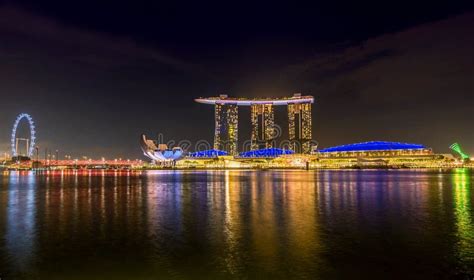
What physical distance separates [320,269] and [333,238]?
3.62 metres

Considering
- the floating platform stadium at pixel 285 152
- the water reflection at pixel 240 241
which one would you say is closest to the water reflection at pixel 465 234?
the water reflection at pixel 240 241

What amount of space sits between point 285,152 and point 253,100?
23673 millimetres

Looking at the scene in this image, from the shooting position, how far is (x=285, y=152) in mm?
152750

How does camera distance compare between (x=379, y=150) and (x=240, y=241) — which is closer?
(x=240, y=241)

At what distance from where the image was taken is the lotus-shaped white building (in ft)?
492


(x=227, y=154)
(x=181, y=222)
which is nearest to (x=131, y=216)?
(x=181, y=222)

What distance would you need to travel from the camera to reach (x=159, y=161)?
162000 mm

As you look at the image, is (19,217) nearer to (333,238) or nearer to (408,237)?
(333,238)

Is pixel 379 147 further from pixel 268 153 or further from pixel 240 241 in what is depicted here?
pixel 240 241

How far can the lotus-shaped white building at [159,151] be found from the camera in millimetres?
149875

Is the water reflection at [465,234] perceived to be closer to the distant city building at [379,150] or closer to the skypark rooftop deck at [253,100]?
the distant city building at [379,150]

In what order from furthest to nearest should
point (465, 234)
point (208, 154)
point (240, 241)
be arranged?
point (208, 154) → point (465, 234) → point (240, 241)

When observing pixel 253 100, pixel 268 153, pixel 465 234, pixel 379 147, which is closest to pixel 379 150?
pixel 379 147

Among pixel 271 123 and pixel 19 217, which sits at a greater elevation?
pixel 271 123
